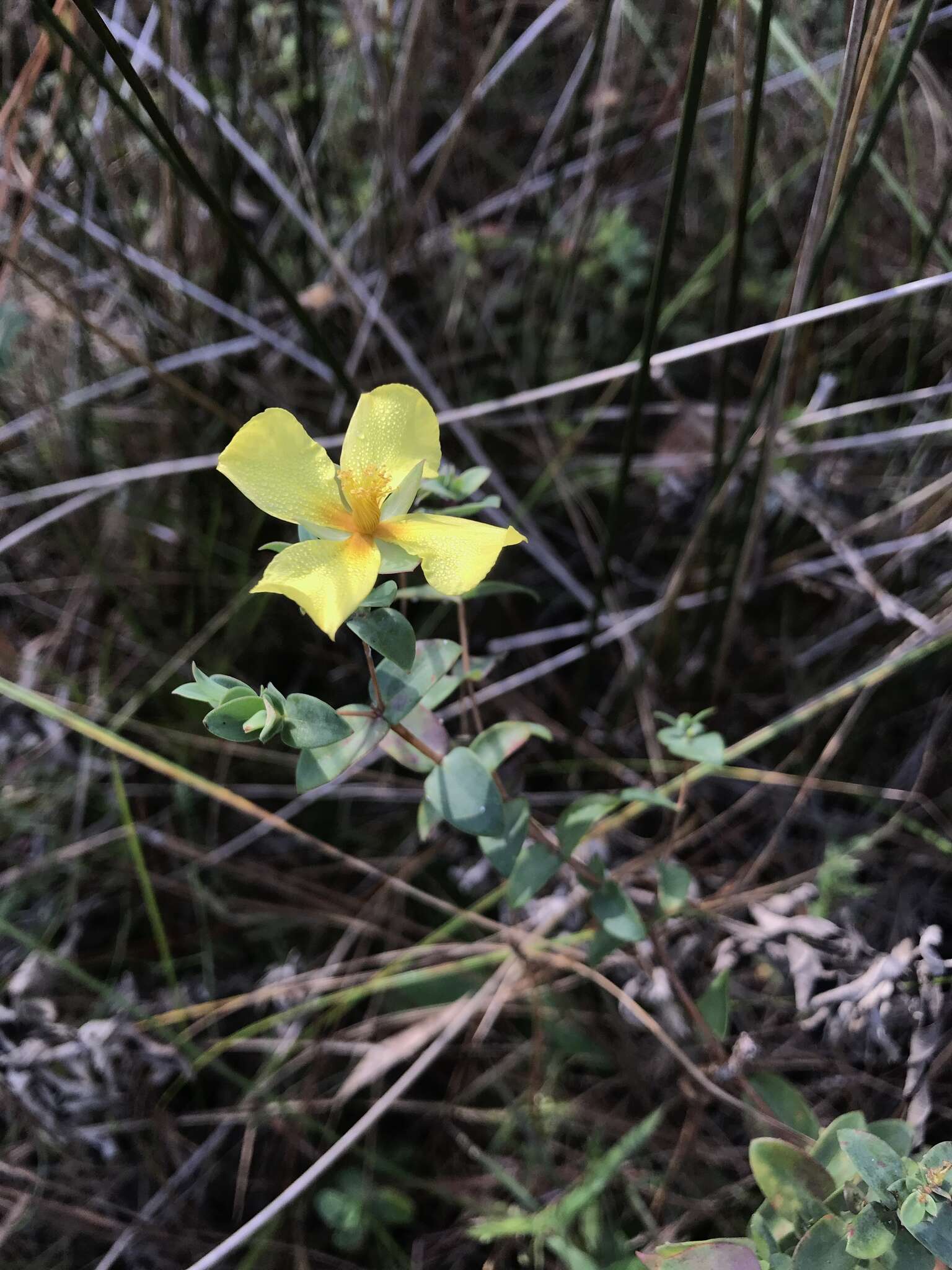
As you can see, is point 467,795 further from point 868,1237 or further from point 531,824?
point 868,1237

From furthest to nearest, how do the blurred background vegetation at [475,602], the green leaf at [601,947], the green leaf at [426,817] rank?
1. the blurred background vegetation at [475,602]
2. the green leaf at [601,947]
3. the green leaf at [426,817]

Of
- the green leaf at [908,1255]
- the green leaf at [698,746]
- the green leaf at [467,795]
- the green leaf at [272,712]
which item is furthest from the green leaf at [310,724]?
the green leaf at [908,1255]

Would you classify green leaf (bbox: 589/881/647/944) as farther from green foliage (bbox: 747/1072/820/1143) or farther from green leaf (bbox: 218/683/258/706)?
green leaf (bbox: 218/683/258/706)

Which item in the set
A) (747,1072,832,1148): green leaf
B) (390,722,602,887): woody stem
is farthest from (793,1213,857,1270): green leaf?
(390,722,602,887): woody stem

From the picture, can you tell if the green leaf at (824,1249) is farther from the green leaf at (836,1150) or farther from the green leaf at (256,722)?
the green leaf at (256,722)

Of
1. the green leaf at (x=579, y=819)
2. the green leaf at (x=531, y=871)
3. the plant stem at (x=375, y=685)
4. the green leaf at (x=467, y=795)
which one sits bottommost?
the green leaf at (x=531, y=871)

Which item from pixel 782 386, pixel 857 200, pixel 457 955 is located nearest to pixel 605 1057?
pixel 457 955

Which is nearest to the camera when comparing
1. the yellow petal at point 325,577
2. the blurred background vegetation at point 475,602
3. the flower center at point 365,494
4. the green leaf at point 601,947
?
the yellow petal at point 325,577

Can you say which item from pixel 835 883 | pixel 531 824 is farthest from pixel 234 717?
pixel 835 883
